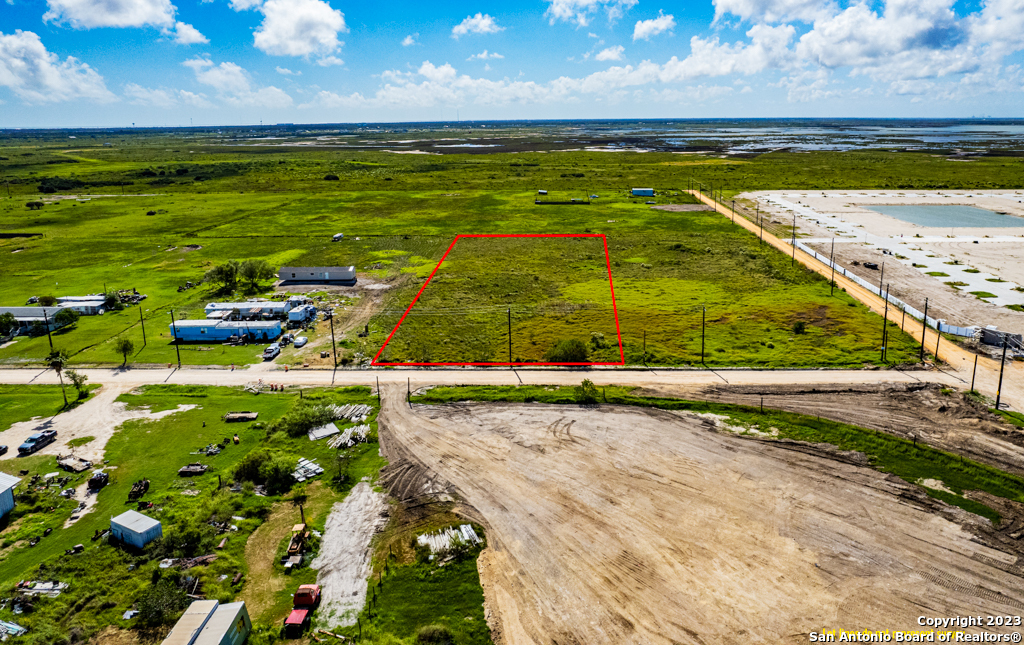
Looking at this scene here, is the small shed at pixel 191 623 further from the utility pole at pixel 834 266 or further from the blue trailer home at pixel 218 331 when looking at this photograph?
the utility pole at pixel 834 266

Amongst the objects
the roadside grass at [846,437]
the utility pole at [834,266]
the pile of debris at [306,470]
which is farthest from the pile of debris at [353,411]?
the utility pole at [834,266]

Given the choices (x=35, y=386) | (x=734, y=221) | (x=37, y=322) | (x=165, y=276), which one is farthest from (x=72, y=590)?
(x=734, y=221)

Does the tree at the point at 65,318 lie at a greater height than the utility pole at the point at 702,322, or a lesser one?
greater

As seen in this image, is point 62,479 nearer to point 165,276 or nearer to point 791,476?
point 791,476

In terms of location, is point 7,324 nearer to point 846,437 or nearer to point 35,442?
point 35,442

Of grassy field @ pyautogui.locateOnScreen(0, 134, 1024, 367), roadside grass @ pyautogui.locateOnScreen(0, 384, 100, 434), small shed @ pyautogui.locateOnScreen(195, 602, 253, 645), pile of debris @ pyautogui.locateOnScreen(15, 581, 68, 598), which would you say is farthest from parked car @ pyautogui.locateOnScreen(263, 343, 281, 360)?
small shed @ pyautogui.locateOnScreen(195, 602, 253, 645)

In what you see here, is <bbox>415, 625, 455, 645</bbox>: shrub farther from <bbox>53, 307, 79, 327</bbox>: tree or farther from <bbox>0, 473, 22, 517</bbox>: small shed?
<bbox>53, 307, 79, 327</bbox>: tree
